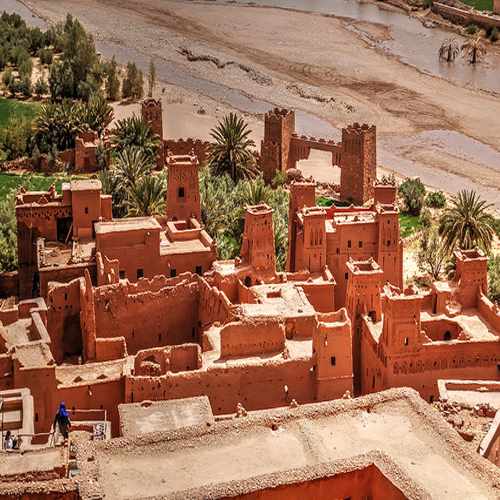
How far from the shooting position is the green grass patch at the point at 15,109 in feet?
259

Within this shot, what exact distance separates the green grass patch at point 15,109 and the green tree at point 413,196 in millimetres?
29380

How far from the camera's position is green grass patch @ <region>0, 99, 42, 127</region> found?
7888cm

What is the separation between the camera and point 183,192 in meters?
46.1

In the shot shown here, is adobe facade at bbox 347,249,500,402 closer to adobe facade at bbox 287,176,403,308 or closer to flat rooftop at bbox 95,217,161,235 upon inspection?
adobe facade at bbox 287,176,403,308

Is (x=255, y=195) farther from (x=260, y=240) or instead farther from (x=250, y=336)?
(x=250, y=336)

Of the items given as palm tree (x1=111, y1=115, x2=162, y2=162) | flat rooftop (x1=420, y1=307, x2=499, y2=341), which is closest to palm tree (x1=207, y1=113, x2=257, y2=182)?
palm tree (x1=111, y1=115, x2=162, y2=162)

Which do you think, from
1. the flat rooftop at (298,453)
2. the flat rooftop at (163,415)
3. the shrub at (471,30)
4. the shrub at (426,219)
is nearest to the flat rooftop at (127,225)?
the flat rooftop at (163,415)

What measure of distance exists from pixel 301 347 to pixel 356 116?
51444 mm

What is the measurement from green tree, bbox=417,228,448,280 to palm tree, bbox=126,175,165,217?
1272 centimetres

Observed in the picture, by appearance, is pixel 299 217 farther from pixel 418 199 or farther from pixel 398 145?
pixel 398 145

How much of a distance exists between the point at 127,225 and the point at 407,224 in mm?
23085

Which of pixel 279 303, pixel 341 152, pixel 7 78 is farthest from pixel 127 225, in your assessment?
pixel 7 78

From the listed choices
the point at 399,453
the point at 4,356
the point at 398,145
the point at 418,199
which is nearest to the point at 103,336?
the point at 4,356

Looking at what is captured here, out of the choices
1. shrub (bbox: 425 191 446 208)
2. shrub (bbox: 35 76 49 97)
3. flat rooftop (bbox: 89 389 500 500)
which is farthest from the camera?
shrub (bbox: 35 76 49 97)
